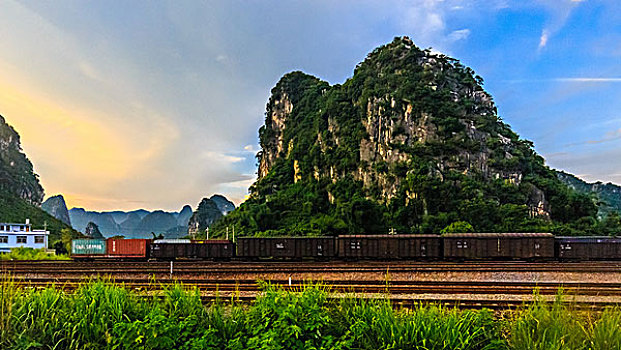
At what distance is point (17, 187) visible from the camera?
156375mm

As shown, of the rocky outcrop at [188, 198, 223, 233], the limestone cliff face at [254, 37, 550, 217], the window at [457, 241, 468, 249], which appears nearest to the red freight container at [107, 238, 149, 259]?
the window at [457, 241, 468, 249]

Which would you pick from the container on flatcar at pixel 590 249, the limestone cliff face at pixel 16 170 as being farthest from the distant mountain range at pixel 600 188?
the limestone cliff face at pixel 16 170

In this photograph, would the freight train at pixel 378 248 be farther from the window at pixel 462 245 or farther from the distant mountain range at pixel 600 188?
the distant mountain range at pixel 600 188

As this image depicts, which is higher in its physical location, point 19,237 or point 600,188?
point 600,188

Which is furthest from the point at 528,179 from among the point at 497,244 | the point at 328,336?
the point at 328,336

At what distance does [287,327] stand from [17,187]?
636 ft

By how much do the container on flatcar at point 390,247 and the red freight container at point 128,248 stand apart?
60.4 feet

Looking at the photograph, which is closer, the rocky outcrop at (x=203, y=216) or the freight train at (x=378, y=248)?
the freight train at (x=378, y=248)

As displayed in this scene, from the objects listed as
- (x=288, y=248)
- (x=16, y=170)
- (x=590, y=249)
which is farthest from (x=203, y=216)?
(x=590, y=249)

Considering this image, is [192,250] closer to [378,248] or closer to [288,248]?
[288,248]

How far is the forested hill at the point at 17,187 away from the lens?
12619 centimetres

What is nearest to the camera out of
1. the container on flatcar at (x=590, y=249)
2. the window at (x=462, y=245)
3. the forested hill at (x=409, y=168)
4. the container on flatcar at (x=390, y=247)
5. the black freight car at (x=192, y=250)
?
the container on flatcar at (x=590, y=249)

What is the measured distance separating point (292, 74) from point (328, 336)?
161682 millimetres

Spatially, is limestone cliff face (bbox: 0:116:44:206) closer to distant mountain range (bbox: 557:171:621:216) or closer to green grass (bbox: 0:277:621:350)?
green grass (bbox: 0:277:621:350)
